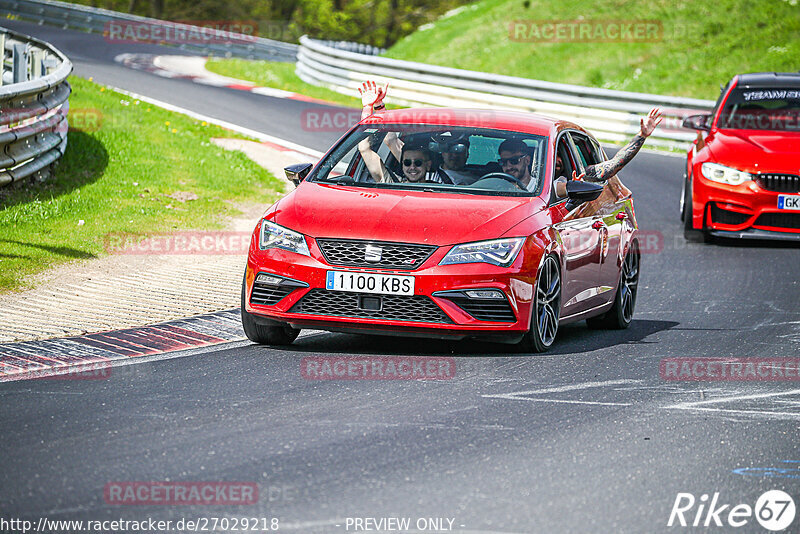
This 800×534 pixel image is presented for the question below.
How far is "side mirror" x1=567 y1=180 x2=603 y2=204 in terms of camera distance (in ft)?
30.1

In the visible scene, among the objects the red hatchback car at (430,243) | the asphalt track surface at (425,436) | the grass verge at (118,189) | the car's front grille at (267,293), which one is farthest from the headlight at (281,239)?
the grass verge at (118,189)


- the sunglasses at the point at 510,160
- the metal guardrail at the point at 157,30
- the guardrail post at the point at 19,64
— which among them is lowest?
the metal guardrail at the point at 157,30

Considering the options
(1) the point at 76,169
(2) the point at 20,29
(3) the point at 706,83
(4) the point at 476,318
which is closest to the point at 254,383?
(4) the point at 476,318

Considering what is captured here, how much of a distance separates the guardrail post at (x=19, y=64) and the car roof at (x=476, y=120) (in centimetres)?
850

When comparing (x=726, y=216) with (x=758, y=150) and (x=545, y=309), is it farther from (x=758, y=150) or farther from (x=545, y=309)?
(x=545, y=309)

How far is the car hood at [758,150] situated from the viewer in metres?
15.0

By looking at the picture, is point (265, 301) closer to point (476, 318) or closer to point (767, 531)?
point (476, 318)

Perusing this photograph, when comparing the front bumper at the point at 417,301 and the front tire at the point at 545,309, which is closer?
the front bumper at the point at 417,301

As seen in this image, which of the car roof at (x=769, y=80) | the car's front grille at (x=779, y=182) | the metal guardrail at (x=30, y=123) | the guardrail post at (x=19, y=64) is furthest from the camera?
the guardrail post at (x=19, y=64)

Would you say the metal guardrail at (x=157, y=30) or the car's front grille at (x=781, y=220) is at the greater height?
the car's front grille at (x=781, y=220)

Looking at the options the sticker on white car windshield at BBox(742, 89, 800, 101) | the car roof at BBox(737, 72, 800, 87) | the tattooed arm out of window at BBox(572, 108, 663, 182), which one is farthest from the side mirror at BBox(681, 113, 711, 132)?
the tattooed arm out of window at BBox(572, 108, 663, 182)

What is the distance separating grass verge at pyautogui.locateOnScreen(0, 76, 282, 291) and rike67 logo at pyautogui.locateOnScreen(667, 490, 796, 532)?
650 centimetres

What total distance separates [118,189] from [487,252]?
7.91m

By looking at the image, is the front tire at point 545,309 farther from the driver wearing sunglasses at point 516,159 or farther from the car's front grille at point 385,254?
the car's front grille at point 385,254
